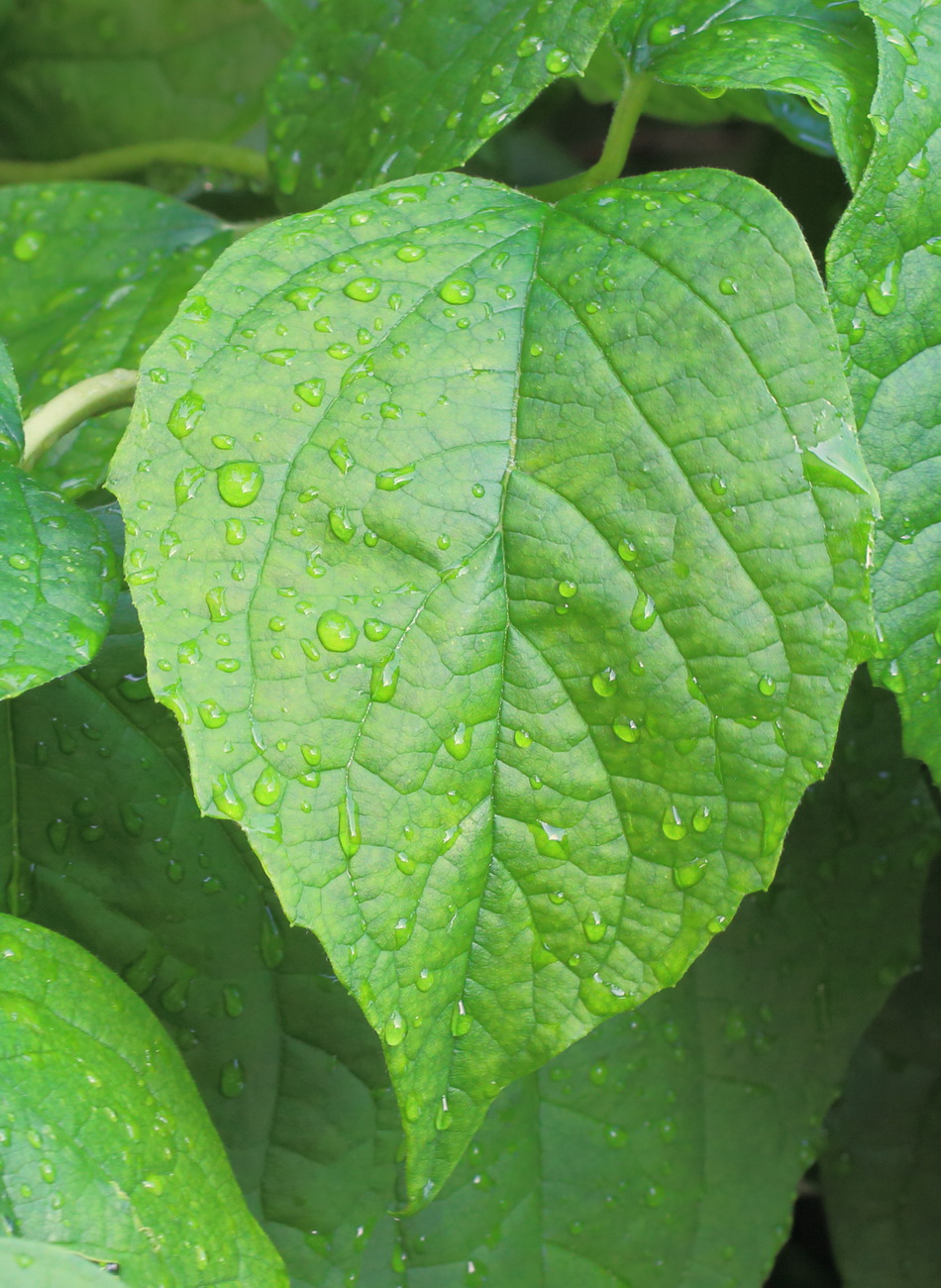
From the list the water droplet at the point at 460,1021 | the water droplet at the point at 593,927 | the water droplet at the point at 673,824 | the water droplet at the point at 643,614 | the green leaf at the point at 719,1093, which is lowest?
the green leaf at the point at 719,1093

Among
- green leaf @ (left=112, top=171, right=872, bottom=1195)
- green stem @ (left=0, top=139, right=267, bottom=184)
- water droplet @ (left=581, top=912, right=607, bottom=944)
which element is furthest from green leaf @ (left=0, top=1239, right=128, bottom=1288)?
green stem @ (left=0, top=139, right=267, bottom=184)

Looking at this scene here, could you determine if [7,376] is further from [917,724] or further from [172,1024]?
[917,724]

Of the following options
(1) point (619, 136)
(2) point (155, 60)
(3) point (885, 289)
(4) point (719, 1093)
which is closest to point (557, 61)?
(1) point (619, 136)

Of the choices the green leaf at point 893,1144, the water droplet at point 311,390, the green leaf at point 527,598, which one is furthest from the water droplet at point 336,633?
the green leaf at point 893,1144

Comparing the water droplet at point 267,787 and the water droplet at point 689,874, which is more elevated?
the water droplet at point 267,787

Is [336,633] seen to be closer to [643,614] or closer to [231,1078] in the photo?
[643,614]

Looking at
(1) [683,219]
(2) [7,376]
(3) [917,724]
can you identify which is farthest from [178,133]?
(3) [917,724]

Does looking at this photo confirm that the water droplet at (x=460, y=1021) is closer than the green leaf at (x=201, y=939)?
Yes

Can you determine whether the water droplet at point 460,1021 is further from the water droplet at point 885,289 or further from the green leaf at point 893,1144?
the green leaf at point 893,1144
